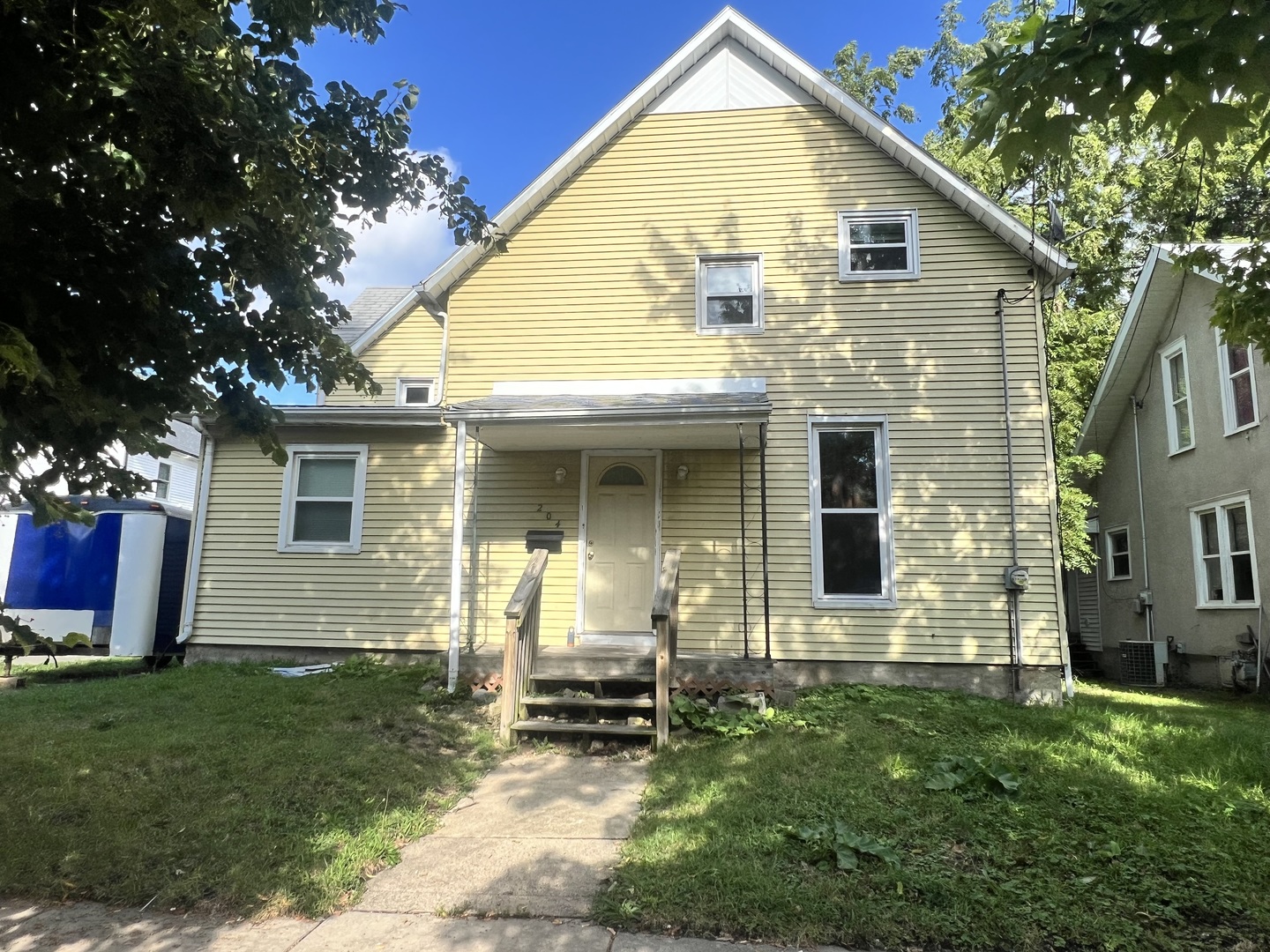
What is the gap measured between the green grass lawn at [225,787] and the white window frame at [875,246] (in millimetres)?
6598

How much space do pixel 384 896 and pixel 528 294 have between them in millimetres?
7405

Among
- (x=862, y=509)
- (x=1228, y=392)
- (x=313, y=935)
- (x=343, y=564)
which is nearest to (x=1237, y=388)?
(x=1228, y=392)

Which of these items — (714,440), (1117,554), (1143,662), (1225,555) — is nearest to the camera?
(714,440)

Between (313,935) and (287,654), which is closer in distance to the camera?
(313,935)

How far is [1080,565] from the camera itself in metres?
15.4

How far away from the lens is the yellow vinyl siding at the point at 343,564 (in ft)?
31.4

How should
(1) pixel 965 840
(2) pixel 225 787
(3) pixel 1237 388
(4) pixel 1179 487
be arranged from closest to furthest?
(1) pixel 965 840
(2) pixel 225 787
(3) pixel 1237 388
(4) pixel 1179 487

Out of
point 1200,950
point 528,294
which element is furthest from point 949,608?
point 528,294

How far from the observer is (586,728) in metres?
6.67

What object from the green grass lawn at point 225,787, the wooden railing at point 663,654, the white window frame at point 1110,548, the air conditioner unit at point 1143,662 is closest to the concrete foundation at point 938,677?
the wooden railing at point 663,654

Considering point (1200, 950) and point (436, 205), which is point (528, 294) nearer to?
point (436, 205)

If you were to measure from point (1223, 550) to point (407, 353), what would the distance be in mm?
13705

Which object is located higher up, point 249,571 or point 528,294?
point 528,294

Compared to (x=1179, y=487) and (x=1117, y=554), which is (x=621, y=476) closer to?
(x=1179, y=487)
